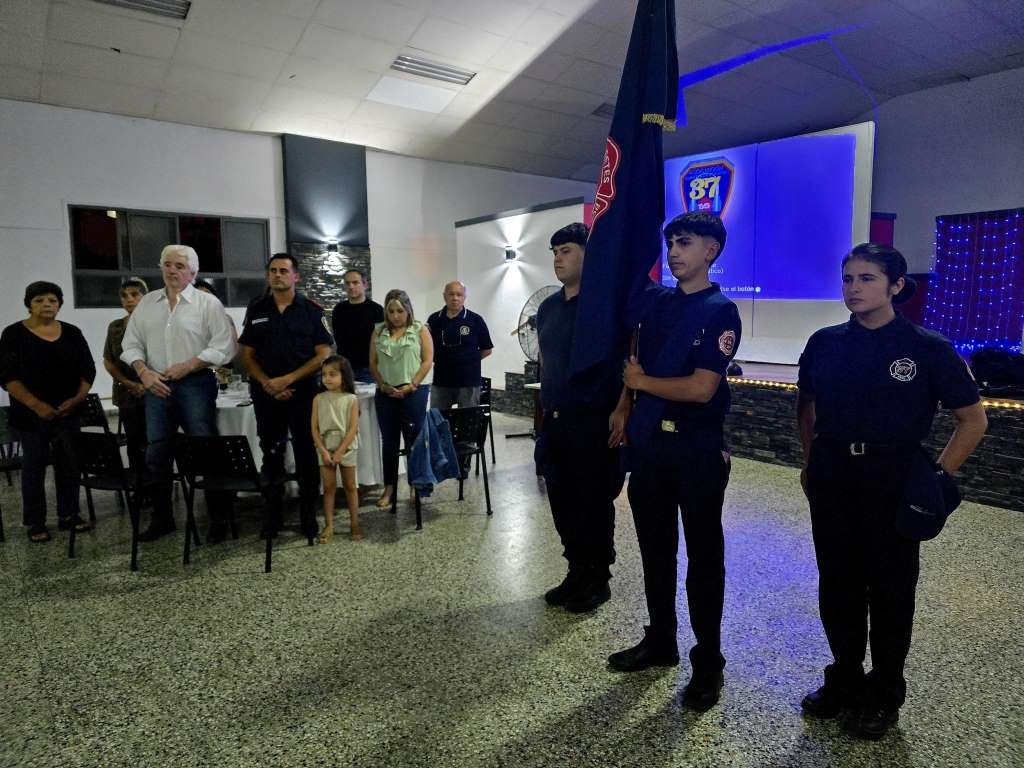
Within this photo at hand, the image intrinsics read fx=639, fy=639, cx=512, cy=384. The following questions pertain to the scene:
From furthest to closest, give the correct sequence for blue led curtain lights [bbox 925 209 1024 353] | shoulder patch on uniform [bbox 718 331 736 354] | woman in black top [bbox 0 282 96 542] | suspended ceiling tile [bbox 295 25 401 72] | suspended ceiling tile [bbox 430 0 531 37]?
blue led curtain lights [bbox 925 209 1024 353] → suspended ceiling tile [bbox 295 25 401 72] → suspended ceiling tile [bbox 430 0 531 37] → woman in black top [bbox 0 282 96 542] → shoulder patch on uniform [bbox 718 331 736 354]

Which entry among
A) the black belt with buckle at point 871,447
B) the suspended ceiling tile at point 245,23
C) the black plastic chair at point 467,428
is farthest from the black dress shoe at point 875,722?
the suspended ceiling tile at point 245,23

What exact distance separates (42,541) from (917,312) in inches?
357

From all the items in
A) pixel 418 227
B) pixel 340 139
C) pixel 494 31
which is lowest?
pixel 418 227

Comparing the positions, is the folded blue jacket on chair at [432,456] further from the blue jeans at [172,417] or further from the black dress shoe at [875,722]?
the black dress shoe at [875,722]

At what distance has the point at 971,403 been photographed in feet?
5.97

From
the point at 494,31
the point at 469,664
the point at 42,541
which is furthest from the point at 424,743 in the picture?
the point at 494,31

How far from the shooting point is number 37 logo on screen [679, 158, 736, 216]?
6.87 metres

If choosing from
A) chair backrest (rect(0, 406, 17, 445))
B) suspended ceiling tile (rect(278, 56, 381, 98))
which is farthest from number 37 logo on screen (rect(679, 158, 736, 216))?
chair backrest (rect(0, 406, 17, 445))

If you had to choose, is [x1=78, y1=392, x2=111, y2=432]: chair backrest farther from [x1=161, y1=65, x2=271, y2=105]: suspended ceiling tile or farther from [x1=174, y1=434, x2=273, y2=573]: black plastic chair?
[x1=161, y1=65, x2=271, y2=105]: suspended ceiling tile

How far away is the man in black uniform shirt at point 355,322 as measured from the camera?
4688 millimetres

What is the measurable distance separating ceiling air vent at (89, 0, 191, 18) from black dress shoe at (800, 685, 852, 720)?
7.28 m

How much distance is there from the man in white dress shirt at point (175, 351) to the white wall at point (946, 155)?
8260 mm

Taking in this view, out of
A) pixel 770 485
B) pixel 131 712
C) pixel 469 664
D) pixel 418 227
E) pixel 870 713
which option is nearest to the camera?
pixel 870 713

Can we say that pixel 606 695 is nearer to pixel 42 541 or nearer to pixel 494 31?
pixel 42 541
